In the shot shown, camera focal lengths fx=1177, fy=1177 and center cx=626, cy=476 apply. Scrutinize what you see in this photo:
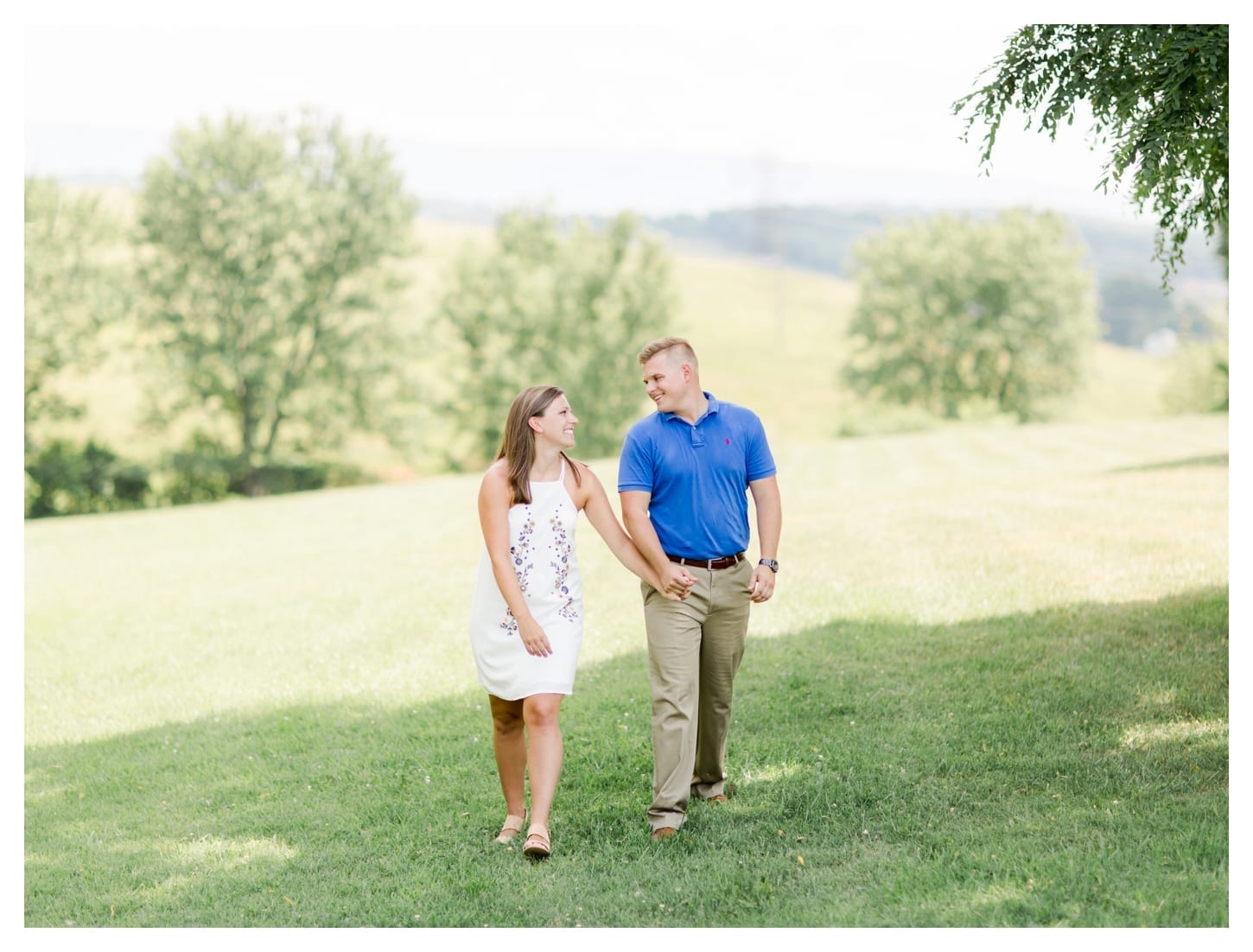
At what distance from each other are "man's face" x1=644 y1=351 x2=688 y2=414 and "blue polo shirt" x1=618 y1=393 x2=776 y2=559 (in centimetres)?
13

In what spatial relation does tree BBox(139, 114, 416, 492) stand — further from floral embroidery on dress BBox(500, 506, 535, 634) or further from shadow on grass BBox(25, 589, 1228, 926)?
floral embroidery on dress BBox(500, 506, 535, 634)

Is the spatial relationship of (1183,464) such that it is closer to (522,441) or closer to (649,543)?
(649,543)

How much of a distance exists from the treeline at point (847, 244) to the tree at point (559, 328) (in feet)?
113

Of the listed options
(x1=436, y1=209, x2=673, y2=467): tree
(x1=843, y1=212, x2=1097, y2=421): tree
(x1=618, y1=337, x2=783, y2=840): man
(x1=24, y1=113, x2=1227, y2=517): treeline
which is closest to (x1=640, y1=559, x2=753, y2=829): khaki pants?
(x1=618, y1=337, x2=783, y2=840): man

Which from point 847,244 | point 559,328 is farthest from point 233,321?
point 847,244

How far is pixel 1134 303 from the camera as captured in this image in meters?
90.9

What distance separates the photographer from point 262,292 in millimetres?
38750

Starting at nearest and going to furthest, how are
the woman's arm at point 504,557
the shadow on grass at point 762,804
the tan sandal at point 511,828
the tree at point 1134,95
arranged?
the shadow on grass at point 762,804
the woman's arm at point 504,557
the tan sandal at point 511,828
the tree at point 1134,95

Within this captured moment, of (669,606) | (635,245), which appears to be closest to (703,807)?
(669,606)

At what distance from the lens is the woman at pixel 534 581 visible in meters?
5.55

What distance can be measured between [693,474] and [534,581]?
37.5 inches

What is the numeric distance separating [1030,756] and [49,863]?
5.62 metres

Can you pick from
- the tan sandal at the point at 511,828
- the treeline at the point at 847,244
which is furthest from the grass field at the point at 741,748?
the treeline at the point at 847,244

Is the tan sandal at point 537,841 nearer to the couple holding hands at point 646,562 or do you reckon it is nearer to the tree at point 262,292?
the couple holding hands at point 646,562
